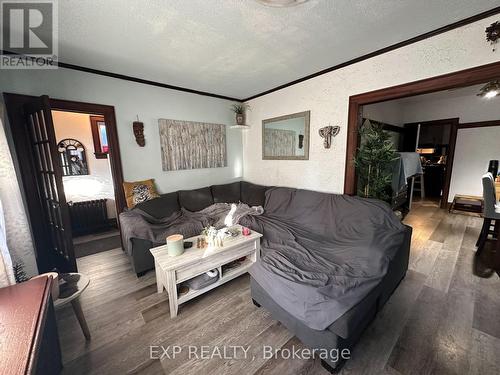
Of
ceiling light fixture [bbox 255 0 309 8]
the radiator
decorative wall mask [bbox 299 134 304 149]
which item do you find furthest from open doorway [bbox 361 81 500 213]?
the radiator

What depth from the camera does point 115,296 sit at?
2.03 m

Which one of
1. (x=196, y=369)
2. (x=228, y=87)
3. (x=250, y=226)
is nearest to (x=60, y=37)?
(x=228, y=87)

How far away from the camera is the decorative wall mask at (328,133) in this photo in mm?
2624

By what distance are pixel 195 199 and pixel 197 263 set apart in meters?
1.67

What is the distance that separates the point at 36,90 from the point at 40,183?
3.43 ft

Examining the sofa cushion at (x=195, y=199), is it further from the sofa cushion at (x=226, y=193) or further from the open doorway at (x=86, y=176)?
the open doorway at (x=86, y=176)

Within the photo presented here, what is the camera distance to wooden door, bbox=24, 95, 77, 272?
1.89 m

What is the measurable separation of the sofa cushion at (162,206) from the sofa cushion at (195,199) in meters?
0.10

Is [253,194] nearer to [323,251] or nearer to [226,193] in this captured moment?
[226,193]

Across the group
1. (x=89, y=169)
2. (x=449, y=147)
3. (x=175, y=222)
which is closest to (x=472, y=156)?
(x=449, y=147)

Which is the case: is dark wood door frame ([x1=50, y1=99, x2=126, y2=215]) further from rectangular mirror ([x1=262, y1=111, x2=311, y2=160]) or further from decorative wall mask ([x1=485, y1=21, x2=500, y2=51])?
decorative wall mask ([x1=485, y1=21, x2=500, y2=51])

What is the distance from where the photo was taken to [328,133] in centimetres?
268

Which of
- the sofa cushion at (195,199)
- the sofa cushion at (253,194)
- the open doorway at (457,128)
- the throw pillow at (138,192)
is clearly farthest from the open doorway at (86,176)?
the open doorway at (457,128)

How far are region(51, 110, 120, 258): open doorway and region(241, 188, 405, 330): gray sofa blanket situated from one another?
285 cm
